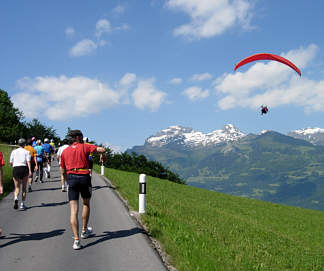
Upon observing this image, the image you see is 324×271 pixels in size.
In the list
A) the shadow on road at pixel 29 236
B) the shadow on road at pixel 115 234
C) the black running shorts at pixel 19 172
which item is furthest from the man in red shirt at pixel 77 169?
the black running shorts at pixel 19 172

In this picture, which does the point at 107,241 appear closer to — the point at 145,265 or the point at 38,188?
the point at 145,265

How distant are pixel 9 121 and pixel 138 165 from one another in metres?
36.7

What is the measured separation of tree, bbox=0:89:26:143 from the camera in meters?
77.1

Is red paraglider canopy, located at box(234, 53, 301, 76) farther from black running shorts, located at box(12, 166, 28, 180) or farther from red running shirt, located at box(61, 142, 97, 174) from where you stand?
red running shirt, located at box(61, 142, 97, 174)

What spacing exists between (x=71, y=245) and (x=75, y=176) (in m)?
1.40

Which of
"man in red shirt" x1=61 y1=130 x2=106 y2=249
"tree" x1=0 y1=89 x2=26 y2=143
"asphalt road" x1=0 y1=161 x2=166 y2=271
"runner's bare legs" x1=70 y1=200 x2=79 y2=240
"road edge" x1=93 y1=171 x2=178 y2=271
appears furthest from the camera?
"tree" x1=0 y1=89 x2=26 y2=143

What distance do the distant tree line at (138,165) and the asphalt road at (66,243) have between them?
79.3m

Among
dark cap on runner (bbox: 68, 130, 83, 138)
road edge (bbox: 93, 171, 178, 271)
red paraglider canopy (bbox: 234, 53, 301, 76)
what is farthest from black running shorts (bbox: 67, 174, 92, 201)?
red paraglider canopy (bbox: 234, 53, 301, 76)

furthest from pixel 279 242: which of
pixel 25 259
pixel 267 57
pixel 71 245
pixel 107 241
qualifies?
pixel 267 57

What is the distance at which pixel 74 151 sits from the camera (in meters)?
6.38

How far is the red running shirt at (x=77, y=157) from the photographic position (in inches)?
248

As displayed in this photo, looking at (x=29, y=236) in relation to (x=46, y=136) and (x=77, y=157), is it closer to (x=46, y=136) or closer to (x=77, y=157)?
(x=77, y=157)

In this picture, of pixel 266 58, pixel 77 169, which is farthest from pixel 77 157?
pixel 266 58

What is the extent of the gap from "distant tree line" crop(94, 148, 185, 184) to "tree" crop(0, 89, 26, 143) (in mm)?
23992
